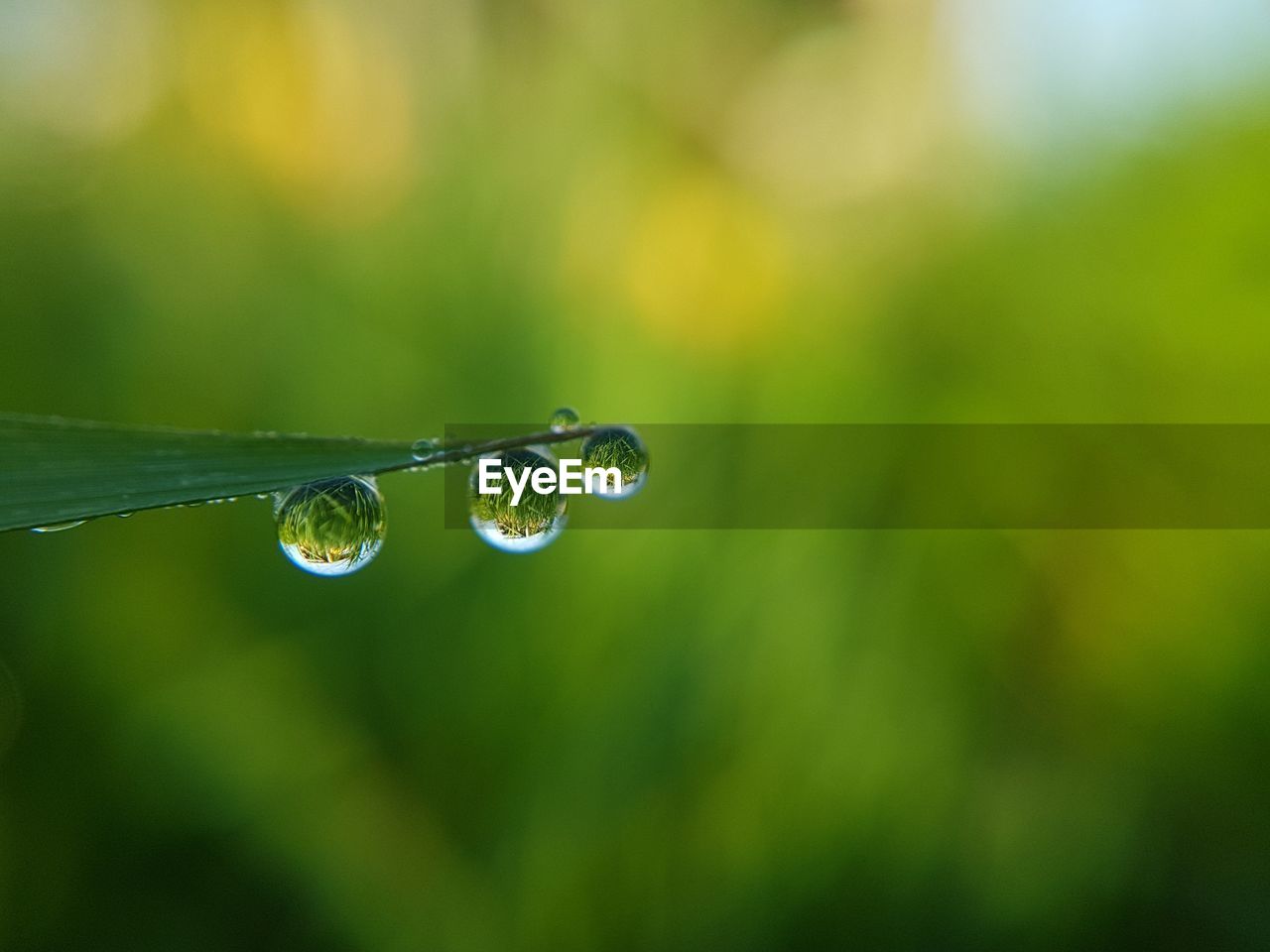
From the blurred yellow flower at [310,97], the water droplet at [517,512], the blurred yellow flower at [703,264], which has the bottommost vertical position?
the water droplet at [517,512]

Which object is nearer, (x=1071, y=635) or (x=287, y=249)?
(x=1071, y=635)

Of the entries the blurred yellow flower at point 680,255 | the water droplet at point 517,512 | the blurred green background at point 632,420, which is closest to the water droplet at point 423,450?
the water droplet at point 517,512

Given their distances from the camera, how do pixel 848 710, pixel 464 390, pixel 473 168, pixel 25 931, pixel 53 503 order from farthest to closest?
pixel 473 168, pixel 464 390, pixel 848 710, pixel 25 931, pixel 53 503

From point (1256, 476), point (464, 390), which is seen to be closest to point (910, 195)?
point (1256, 476)

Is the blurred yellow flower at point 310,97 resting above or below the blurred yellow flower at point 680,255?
above

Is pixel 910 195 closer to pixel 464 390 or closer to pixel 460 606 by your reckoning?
pixel 464 390

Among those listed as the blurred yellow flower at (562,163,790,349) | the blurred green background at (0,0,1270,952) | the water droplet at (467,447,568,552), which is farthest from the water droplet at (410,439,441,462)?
the blurred yellow flower at (562,163,790,349)
